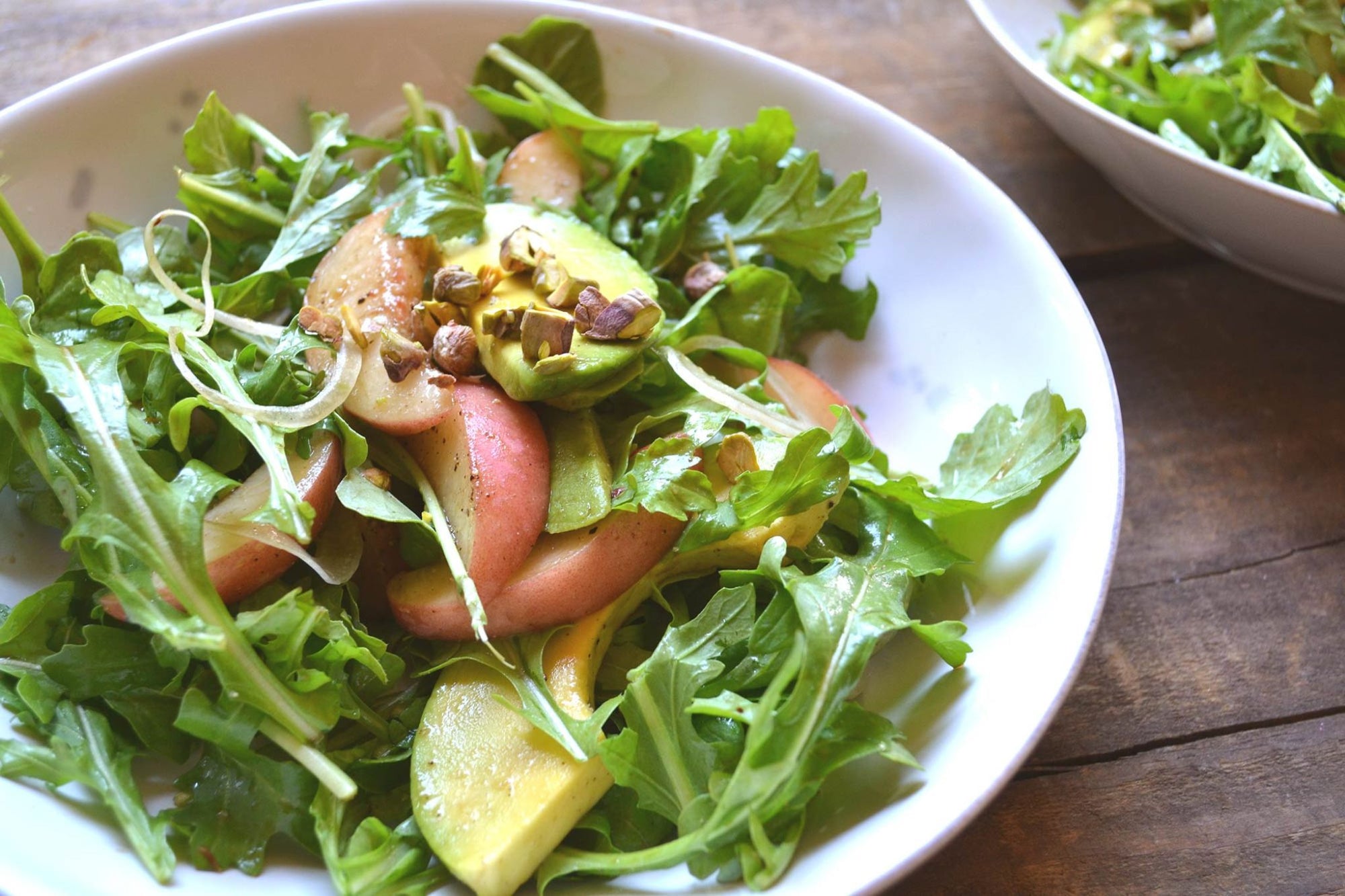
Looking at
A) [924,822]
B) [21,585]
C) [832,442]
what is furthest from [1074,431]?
[21,585]

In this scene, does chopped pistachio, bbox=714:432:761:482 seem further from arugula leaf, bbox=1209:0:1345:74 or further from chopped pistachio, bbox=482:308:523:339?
arugula leaf, bbox=1209:0:1345:74

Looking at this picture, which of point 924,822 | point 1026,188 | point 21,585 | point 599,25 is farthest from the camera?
point 1026,188

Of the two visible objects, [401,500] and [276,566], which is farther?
[401,500]

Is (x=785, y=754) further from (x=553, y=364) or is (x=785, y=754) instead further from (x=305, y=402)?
(x=305, y=402)

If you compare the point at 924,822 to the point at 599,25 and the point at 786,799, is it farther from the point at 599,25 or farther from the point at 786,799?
the point at 599,25

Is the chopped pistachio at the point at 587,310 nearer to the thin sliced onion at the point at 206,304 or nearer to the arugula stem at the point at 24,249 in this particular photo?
the thin sliced onion at the point at 206,304

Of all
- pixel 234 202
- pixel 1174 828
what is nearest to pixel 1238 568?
pixel 1174 828
